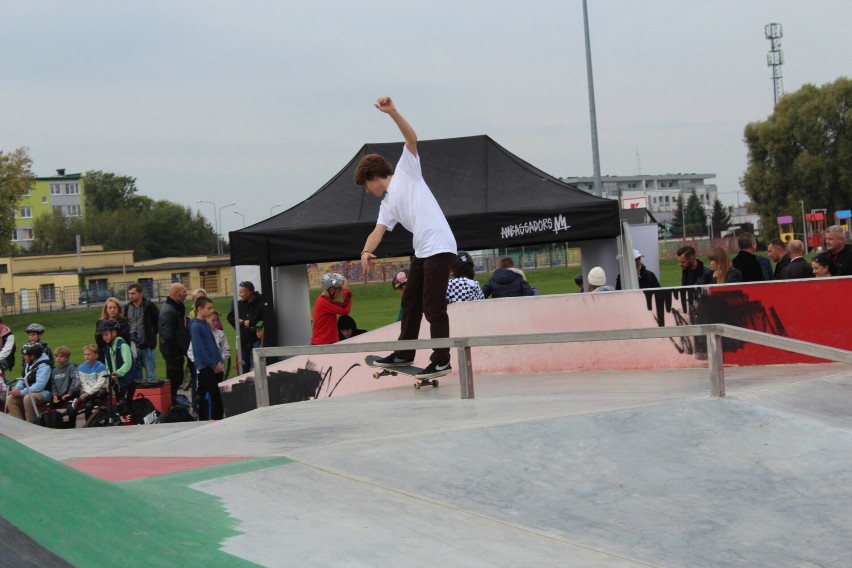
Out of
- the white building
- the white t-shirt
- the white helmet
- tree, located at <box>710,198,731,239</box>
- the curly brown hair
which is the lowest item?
the white helmet

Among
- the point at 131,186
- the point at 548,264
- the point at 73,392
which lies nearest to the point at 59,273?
the point at 548,264

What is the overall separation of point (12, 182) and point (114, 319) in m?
49.8

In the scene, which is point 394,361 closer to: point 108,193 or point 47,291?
point 47,291

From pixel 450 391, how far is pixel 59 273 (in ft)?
269

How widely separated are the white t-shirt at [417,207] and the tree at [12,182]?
56.1 metres

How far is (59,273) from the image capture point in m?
82.8

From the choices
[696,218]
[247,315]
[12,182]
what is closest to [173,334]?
[247,315]

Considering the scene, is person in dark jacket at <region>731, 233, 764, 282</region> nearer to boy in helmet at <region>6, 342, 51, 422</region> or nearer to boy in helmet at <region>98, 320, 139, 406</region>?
boy in helmet at <region>98, 320, 139, 406</region>

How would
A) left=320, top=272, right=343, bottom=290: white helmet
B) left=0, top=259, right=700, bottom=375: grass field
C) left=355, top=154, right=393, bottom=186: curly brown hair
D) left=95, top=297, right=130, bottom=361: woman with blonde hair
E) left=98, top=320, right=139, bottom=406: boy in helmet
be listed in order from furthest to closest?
left=0, top=259, right=700, bottom=375: grass field, left=95, top=297, right=130, bottom=361: woman with blonde hair, left=98, top=320, right=139, bottom=406: boy in helmet, left=320, top=272, right=343, bottom=290: white helmet, left=355, top=154, right=393, bottom=186: curly brown hair

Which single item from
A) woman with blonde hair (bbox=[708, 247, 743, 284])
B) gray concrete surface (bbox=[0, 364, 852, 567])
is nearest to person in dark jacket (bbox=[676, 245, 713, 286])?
woman with blonde hair (bbox=[708, 247, 743, 284])

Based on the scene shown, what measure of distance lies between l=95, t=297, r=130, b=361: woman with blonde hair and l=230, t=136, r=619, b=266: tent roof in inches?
63.4

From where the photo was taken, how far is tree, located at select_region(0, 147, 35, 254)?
57094 millimetres

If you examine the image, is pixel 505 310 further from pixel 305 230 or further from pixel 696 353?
pixel 305 230

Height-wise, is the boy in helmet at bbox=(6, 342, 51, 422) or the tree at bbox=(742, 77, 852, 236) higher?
the tree at bbox=(742, 77, 852, 236)
